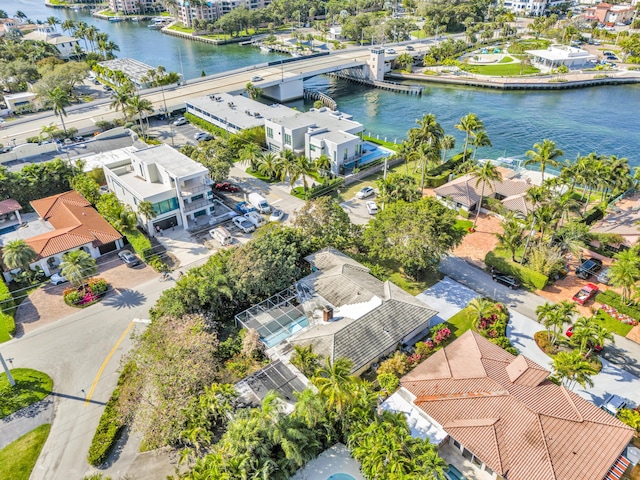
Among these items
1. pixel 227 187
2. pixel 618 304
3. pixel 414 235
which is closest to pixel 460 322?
pixel 414 235

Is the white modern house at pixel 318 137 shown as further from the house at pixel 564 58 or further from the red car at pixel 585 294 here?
the house at pixel 564 58

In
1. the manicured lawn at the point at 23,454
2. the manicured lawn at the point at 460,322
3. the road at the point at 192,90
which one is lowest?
the manicured lawn at the point at 460,322

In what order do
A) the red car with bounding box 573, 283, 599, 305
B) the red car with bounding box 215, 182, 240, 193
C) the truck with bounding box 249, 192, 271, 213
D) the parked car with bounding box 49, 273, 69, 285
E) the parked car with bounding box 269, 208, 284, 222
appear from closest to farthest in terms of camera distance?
the red car with bounding box 573, 283, 599, 305
the parked car with bounding box 49, 273, 69, 285
the parked car with bounding box 269, 208, 284, 222
the truck with bounding box 249, 192, 271, 213
the red car with bounding box 215, 182, 240, 193

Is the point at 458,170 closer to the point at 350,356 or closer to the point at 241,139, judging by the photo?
the point at 241,139

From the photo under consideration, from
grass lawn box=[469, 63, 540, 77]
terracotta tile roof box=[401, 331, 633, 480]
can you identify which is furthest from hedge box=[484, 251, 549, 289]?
grass lawn box=[469, 63, 540, 77]

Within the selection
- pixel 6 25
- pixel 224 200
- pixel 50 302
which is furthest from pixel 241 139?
pixel 6 25

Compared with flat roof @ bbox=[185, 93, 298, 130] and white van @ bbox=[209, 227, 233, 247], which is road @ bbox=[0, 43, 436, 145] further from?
white van @ bbox=[209, 227, 233, 247]

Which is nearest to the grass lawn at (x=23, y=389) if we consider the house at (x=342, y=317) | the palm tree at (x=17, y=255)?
the palm tree at (x=17, y=255)
